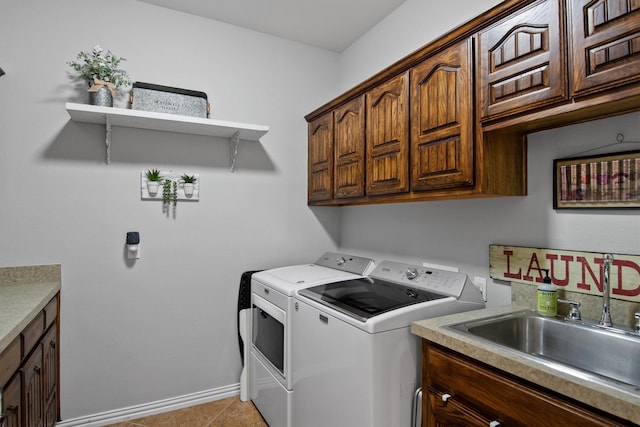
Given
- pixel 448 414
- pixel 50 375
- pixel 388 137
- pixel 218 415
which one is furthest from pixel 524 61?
pixel 50 375

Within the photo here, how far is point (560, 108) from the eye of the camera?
47.3 inches

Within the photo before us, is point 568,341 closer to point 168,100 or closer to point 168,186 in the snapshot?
point 168,186

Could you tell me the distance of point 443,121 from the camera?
→ 161cm

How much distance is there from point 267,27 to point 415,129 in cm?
157

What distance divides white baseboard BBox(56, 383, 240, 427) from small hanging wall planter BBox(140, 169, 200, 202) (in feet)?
4.34

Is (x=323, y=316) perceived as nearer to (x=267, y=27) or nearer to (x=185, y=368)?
(x=185, y=368)

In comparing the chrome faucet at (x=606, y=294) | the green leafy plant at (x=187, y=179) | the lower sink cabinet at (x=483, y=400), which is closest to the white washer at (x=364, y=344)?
the lower sink cabinet at (x=483, y=400)

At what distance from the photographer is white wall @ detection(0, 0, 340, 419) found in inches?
81.0

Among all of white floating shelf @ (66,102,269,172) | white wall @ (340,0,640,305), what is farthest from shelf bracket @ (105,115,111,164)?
white wall @ (340,0,640,305)

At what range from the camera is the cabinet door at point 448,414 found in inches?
46.4

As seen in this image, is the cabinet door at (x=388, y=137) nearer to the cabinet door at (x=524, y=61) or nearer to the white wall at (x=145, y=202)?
the cabinet door at (x=524, y=61)

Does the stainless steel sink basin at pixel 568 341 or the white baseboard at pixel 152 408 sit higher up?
the stainless steel sink basin at pixel 568 341

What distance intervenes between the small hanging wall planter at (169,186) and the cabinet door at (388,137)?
120cm

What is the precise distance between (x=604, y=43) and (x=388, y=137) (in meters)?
1.01
